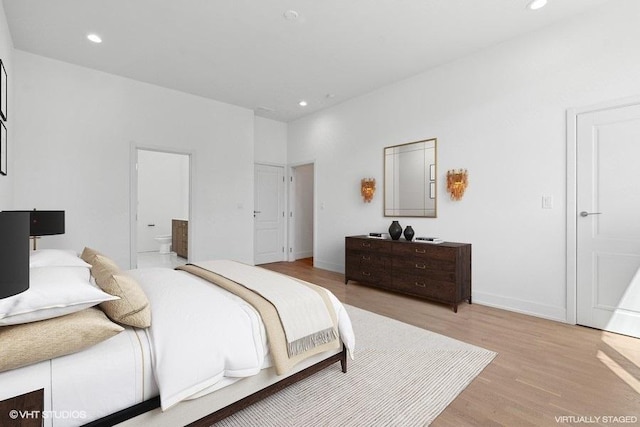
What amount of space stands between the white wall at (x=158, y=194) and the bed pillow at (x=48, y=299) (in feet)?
21.0

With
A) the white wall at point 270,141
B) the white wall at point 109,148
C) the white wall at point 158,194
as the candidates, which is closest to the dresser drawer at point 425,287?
the white wall at point 109,148

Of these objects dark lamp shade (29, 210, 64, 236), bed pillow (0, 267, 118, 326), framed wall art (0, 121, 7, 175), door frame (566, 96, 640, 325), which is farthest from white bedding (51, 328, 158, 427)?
door frame (566, 96, 640, 325)

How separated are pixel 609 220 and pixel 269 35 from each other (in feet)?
12.3

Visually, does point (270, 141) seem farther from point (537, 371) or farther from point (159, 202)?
point (537, 371)

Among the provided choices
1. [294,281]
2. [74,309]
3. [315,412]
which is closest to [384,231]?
[294,281]

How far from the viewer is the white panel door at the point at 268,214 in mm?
5973

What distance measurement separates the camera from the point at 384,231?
4.50 meters

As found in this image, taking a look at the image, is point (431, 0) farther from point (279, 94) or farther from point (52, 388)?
point (52, 388)

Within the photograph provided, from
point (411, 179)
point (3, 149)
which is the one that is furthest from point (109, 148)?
point (411, 179)

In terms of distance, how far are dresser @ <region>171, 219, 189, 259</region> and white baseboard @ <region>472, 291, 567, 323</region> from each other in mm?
5409

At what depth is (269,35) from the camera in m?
3.16

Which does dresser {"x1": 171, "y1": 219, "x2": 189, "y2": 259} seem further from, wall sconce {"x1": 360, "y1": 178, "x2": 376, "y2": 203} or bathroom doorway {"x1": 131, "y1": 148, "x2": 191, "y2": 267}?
wall sconce {"x1": 360, "y1": 178, "x2": 376, "y2": 203}

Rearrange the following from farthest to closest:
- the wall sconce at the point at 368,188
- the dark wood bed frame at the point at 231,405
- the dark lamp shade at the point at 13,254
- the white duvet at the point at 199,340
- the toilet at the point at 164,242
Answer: the toilet at the point at 164,242 → the wall sconce at the point at 368,188 → the white duvet at the point at 199,340 → the dark wood bed frame at the point at 231,405 → the dark lamp shade at the point at 13,254

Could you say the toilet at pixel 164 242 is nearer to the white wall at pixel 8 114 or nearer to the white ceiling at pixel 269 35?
the white wall at pixel 8 114
